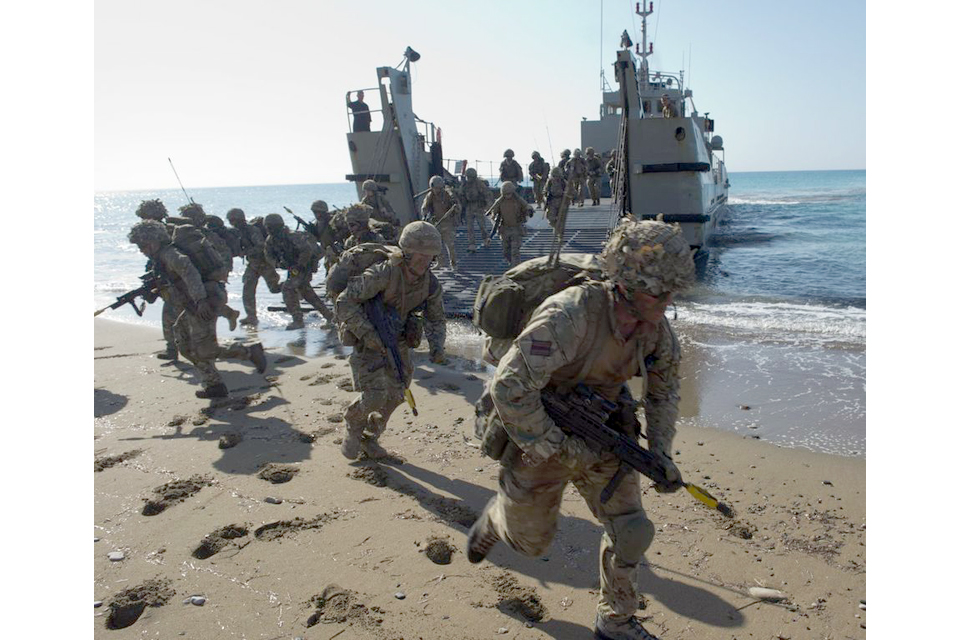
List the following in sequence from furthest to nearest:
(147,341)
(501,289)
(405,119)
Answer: (405,119) < (147,341) < (501,289)

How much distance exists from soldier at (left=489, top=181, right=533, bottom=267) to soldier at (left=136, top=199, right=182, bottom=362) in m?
5.57

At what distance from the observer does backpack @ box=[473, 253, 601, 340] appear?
2781 millimetres

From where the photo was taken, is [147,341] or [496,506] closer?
[496,506]

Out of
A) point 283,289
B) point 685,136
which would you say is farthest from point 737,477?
point 685,136

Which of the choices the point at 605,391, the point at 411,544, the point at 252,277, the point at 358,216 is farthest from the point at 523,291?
the point at 252,277

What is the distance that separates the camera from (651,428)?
9.50ft

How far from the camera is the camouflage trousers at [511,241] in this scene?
11.8 m

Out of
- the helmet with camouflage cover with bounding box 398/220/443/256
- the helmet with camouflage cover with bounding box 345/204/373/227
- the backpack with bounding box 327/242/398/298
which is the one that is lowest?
the backpack with bounding box 327/242/398/298

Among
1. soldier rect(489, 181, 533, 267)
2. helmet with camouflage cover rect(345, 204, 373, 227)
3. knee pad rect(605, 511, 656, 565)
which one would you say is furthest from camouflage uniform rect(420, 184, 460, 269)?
knee pad rect(605, 511, 656, 565)

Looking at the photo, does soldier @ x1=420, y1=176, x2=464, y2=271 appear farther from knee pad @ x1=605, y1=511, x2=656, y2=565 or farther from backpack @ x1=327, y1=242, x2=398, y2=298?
knee pad @ x1=605, y1=511, x2=656, y2=565

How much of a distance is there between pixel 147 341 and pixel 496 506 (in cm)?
816

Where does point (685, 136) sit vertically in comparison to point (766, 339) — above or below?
above

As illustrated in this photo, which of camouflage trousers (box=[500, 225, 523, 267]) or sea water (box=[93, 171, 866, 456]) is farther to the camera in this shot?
camouflage trousers (box=[500, 225, 523, 267])

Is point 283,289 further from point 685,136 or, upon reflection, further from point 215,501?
point 685,136
